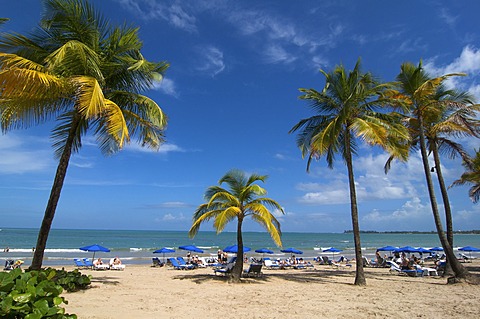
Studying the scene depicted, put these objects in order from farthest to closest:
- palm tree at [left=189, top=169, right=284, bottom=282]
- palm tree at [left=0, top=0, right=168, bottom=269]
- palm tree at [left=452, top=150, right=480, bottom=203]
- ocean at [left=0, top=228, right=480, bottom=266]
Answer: ocean at [left=0, top=228, right=480, bottom=266]
palm tree at [left=452, top=150, right=480, bottom=203]
palm tree at [left=189, top=169, right=284, bottom=282]
palm tree at [left=0, top=0, right=168, bottom=269]

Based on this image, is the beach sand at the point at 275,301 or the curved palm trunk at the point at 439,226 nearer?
the beach sand at the point at 275,301

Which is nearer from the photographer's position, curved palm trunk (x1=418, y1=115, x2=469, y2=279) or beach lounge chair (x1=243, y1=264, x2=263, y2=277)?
curved palm trunk (x1=418, y1=115, x2=469, y2=279)

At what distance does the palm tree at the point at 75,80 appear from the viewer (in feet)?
24.4

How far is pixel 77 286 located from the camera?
371 inches

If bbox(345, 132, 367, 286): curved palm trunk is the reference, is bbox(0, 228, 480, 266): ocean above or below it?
below

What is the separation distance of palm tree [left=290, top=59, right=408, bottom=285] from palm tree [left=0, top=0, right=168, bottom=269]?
6.28 m

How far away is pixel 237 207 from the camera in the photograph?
12977 millimetres

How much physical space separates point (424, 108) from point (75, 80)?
12.9 meters

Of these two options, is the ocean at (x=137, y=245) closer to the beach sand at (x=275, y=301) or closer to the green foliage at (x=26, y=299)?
the beach sand at (x=275, y=301)

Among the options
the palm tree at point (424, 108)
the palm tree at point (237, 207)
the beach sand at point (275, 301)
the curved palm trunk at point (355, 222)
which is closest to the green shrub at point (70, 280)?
the beach sand at point (275, 301)

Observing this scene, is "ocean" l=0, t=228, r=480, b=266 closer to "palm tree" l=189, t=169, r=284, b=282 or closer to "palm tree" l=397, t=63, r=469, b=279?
"palm tree" l=189, t=169, r=284, b=282

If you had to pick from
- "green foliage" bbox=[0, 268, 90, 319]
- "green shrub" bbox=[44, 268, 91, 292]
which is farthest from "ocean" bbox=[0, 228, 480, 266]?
→ "green foliage" bbox=[0, 268, 90, 319]

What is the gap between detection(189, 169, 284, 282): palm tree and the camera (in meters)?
12.4

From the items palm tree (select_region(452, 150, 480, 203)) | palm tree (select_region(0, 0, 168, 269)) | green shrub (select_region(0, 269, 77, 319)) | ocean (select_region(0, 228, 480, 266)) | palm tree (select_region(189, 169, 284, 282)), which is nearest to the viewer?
green shrub (select_region(0, 269, 77, 319))
